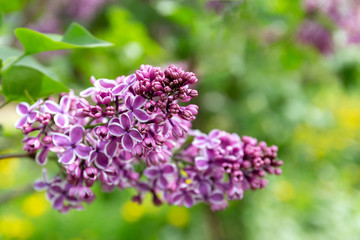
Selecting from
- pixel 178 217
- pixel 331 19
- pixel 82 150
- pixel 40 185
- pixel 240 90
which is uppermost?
pixel 331 19

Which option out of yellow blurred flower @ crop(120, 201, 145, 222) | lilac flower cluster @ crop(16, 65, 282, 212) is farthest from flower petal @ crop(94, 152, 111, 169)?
yellow blurred flower @ crop(120, 201, 145, 222)

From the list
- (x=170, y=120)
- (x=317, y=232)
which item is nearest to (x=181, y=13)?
(x=170, y=120)

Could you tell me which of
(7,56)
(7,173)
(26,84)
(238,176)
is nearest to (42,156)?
(26,84)

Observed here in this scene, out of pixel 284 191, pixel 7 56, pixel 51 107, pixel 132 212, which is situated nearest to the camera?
pixel 51 107

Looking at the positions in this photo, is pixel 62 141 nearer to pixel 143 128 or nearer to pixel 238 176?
pixel 143 128

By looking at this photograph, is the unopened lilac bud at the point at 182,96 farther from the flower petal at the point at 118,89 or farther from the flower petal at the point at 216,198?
the flower petal at the point at 216,198

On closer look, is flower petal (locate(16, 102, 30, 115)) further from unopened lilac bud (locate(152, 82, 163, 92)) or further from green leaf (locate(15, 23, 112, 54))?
unopened lilac bud (locate(152, 82, 163, 92))
